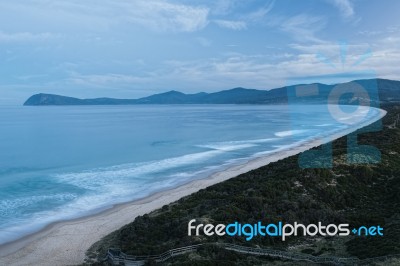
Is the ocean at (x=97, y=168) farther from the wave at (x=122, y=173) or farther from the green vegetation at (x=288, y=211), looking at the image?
the green vegetation at (x=288, y=211)

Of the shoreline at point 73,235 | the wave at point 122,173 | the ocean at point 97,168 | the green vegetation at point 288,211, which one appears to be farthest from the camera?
the wave at point 122,173

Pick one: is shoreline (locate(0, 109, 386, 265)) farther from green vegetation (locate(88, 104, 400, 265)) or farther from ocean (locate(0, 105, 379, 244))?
green vegetation (locate(88, 104, 400, 265))

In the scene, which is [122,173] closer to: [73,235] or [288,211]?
[73,235]

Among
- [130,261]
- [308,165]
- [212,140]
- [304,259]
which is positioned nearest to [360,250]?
[304,259]

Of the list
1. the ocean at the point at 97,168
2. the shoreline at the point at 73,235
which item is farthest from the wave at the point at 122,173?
the shoreline at the point at 73,235

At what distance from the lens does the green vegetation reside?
64.6 feet

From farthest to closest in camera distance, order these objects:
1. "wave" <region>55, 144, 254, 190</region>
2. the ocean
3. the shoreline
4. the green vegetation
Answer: "wave" <region>55, 144, 254, 190</region>, the ocean, the shoreline, the green vegetation

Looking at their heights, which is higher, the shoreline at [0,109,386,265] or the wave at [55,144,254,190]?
the wave at [55,144,254,190]

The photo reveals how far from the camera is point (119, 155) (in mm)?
58750

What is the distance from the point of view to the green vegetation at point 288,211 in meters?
19.7

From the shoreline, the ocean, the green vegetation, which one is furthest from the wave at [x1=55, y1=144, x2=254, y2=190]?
the green vegetation

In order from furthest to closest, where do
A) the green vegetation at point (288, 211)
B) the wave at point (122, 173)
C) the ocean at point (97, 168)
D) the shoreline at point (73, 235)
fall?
the wave at point (122, 173) < the ocean at point (97, 168) < the shoreline at point (73, 235) < the green vegetation at point (288, 211)

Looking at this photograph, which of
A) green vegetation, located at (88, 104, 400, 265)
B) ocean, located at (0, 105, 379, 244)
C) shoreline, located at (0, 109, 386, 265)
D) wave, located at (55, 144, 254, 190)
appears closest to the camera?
Result: green vegetation, located at (88, 104, 400, 265)

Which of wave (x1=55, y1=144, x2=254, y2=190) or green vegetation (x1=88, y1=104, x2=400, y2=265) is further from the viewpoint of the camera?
wave (x1=55, y1=144, x2=254, y2=190)
